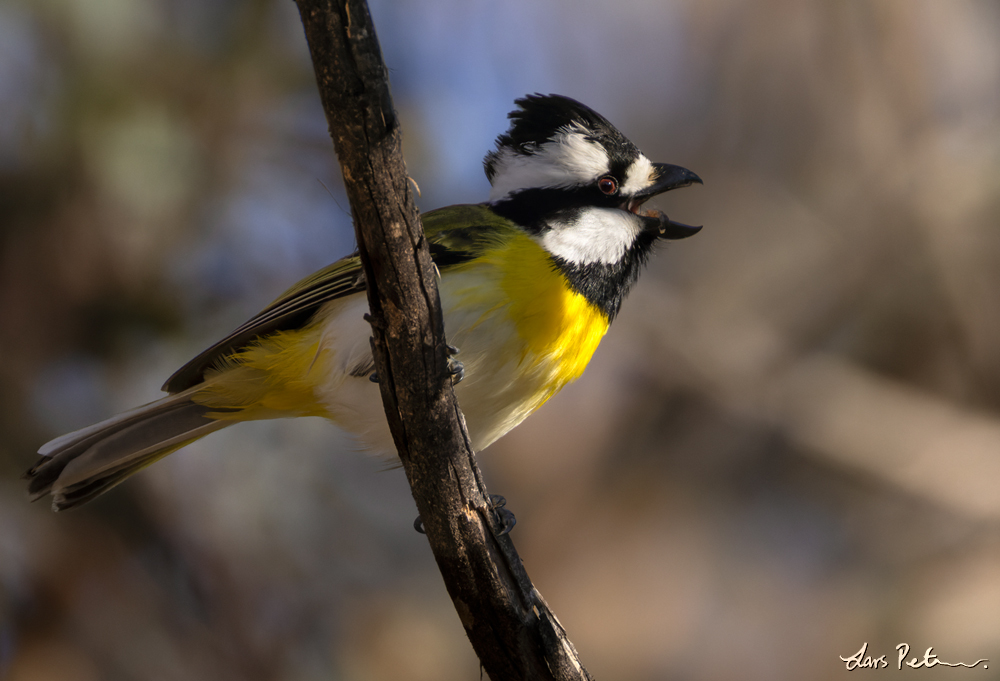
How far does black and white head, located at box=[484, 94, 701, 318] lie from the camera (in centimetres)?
275

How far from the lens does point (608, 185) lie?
292cm

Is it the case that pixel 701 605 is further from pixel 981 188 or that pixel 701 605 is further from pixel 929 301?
pixel 981 188

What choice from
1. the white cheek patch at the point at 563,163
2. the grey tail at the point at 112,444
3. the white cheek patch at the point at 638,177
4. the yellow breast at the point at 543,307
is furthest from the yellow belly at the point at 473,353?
the white cheek patch at the point at 638,177

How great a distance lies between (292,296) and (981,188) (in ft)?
21.7

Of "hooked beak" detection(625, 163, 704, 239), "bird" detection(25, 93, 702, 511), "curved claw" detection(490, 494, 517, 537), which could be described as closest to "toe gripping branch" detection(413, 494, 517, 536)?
"curved claw" detection(490, 494, 517, 537)

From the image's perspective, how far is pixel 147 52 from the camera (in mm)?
5609

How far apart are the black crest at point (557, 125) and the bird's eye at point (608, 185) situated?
2.5 inches

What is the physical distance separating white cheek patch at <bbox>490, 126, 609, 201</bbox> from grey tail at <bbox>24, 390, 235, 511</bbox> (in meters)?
1.43

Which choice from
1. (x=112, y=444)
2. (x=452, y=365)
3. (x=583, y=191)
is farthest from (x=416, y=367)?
(x=112, y=444)

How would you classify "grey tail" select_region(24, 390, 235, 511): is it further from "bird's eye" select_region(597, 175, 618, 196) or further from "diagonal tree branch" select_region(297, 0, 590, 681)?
"bird's eye" select_region(597, 175, 618, 196)

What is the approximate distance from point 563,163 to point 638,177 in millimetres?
298

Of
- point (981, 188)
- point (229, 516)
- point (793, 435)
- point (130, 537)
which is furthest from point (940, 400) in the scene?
point (130, 537)

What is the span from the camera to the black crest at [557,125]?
2.95 metres

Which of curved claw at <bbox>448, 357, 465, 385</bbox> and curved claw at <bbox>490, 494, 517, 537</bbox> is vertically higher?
curved claw at <bbox>448, 357, 465, 385</bbox>
